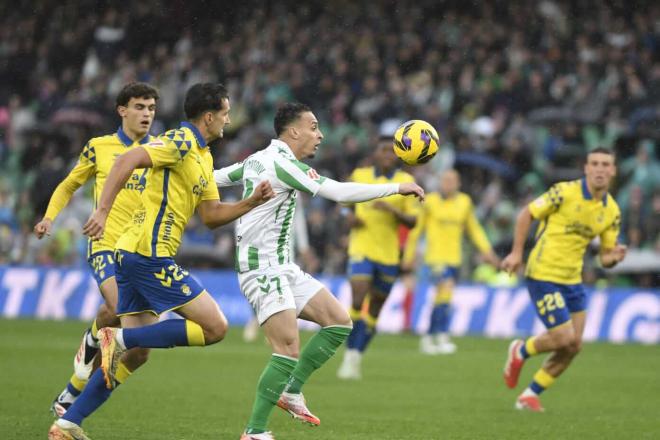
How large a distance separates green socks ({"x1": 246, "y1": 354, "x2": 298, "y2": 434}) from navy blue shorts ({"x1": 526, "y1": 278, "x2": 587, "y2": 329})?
406cm

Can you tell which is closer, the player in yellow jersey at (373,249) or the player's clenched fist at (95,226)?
the player's clenched fist at (95,226)

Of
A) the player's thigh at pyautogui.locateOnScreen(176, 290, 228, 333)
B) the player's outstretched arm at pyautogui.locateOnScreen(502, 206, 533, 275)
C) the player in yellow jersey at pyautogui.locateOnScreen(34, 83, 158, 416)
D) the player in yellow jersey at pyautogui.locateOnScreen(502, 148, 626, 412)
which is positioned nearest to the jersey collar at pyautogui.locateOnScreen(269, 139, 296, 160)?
the player's thigh at pyautogui.locateOnScreen(176, 290, 228, 333)

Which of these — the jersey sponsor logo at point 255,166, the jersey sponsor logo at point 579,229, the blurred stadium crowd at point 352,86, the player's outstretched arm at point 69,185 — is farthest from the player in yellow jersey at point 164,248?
the blurred stadium crowd at point 352,86

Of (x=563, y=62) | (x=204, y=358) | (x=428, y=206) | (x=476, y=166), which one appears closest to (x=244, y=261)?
(x=204, y=358)

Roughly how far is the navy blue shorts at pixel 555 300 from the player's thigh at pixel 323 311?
3.31 meters

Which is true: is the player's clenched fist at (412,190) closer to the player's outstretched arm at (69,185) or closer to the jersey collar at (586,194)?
the player's outstretched arm at (69,185)

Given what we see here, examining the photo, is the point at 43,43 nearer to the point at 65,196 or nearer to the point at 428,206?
the point at 428,206

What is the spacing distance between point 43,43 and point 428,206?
1472 centimetres

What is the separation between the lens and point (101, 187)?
10.1 m

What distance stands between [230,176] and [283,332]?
1421 millimetres

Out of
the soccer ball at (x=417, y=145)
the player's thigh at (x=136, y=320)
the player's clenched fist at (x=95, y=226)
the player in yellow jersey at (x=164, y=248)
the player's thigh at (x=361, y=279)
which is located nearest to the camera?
the player's clenched fist at (x=95, y=226)

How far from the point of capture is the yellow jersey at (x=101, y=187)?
10.0m

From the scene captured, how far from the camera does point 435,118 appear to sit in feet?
78.6

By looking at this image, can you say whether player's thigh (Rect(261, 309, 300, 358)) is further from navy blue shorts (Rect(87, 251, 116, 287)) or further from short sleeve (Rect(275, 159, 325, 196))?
navy blue shorts (Rect(87, 251, 116, 287))
